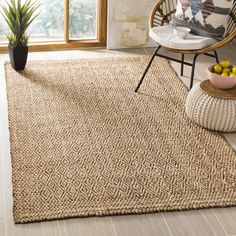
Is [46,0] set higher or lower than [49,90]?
higher

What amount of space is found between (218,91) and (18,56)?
1437 millimetres

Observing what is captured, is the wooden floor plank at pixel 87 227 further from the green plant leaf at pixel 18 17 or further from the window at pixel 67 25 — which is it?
the window at pixel 67 25

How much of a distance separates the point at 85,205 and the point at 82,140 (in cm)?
60

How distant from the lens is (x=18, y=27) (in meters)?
3.76

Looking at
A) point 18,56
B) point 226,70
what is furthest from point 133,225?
point 18,56

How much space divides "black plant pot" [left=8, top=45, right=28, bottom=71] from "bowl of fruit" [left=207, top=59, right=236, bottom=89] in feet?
4.38

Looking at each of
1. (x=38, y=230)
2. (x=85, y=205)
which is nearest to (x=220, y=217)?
(x=85, y=205)

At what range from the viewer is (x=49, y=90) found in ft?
12.0

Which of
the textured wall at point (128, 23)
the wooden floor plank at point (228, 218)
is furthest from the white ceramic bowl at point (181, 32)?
the wooden floor plank at point (228, 218)

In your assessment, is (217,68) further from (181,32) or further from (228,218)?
(228,218)

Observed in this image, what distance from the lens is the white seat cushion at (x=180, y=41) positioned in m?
3.43

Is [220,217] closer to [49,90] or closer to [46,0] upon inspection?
[49,90]

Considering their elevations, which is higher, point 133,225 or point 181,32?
point 181,32

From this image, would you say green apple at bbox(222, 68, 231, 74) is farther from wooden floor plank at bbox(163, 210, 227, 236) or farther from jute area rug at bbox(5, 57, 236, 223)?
wooden floor plank at bbox(163, 210, 227, 236)
